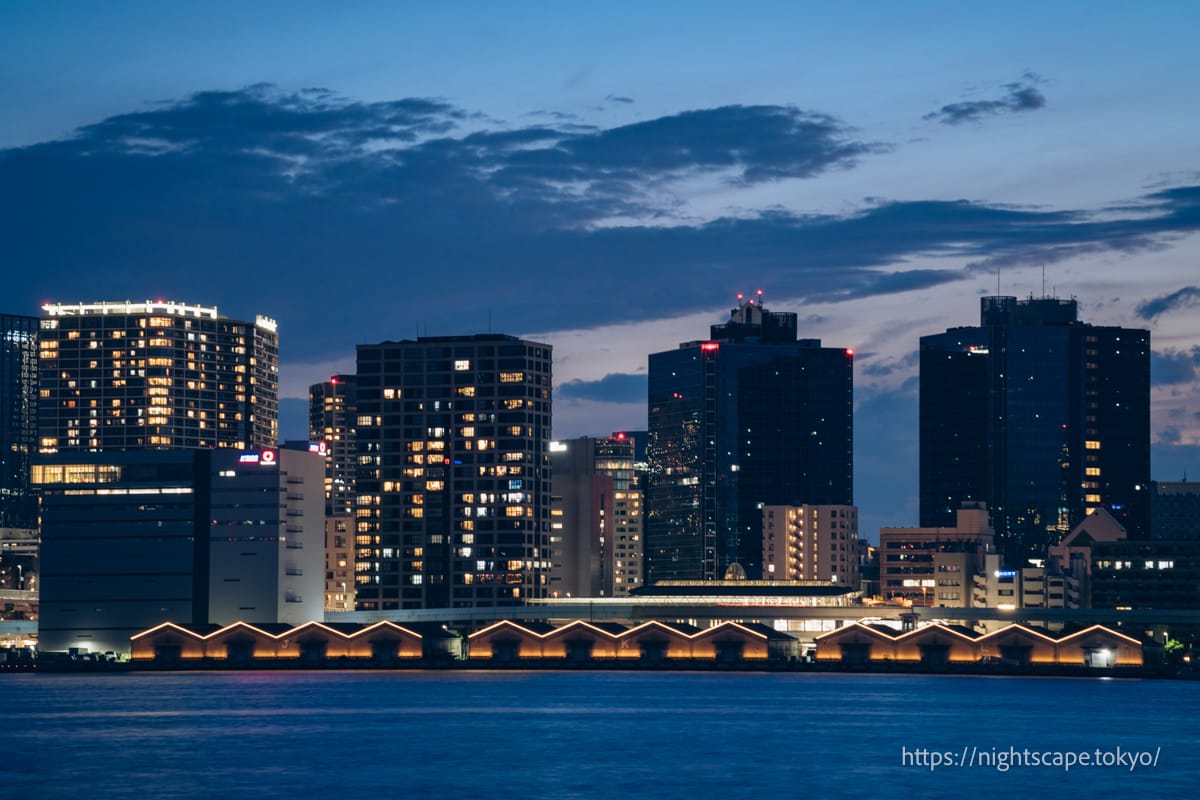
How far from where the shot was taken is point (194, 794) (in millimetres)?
102188

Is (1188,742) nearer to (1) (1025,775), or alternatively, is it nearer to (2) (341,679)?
(1) (1025,775)

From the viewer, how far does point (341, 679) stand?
648ft

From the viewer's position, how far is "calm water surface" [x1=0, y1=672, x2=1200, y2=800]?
107m

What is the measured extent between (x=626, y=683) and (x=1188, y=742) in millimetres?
74271

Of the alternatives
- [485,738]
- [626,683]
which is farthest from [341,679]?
[485,738]

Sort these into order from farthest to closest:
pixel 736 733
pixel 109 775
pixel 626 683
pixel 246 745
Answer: pixel 626 683 → pixel 736 733 → pixel 246 745 → pixel 109 775

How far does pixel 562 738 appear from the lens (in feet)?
433

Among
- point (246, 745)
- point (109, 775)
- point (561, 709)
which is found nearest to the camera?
point (109, 775)

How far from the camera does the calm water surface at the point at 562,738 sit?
107 meters

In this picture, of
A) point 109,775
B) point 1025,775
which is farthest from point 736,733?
point 109,775

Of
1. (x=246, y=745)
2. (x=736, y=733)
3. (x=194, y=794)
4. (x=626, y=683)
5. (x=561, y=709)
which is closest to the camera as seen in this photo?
(x=194, y=794)

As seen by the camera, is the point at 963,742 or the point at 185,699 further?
the point at 185,699

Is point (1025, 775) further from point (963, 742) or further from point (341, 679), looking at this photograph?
point (341, 679)

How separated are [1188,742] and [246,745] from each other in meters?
57.2
